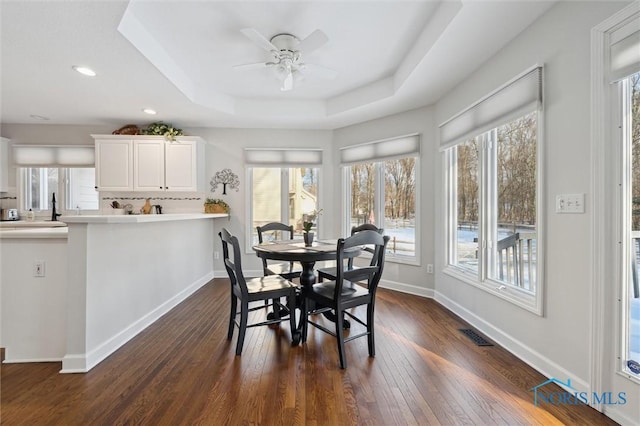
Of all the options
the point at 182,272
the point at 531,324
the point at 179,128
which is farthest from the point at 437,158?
the point at 179,128

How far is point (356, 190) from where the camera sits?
464cm

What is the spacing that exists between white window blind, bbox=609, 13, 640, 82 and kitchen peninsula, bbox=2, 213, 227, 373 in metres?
3.17

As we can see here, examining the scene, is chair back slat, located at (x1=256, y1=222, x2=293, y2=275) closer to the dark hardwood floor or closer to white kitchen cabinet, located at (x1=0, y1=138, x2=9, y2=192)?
the dark hardwood floor

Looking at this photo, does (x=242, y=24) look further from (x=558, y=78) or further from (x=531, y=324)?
(x=531, y=324)

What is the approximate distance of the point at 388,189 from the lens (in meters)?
4.29

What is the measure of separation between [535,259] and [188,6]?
3.26 metres

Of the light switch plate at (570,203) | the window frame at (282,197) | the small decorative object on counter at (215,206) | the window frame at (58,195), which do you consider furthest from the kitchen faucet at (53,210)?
the light switch plate at (570,203)

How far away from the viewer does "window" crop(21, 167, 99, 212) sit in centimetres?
474

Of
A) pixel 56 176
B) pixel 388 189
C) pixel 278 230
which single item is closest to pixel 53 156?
pixel 56 176

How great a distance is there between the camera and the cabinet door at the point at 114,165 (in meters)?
4.42

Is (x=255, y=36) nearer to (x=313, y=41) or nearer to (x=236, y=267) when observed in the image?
(x=313, y=41)

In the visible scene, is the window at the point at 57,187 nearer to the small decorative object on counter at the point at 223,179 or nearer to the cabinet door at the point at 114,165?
the cabinet door at the point at 114,165

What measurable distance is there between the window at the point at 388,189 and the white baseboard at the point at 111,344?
2.70 meters

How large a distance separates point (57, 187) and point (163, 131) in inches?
80.2
